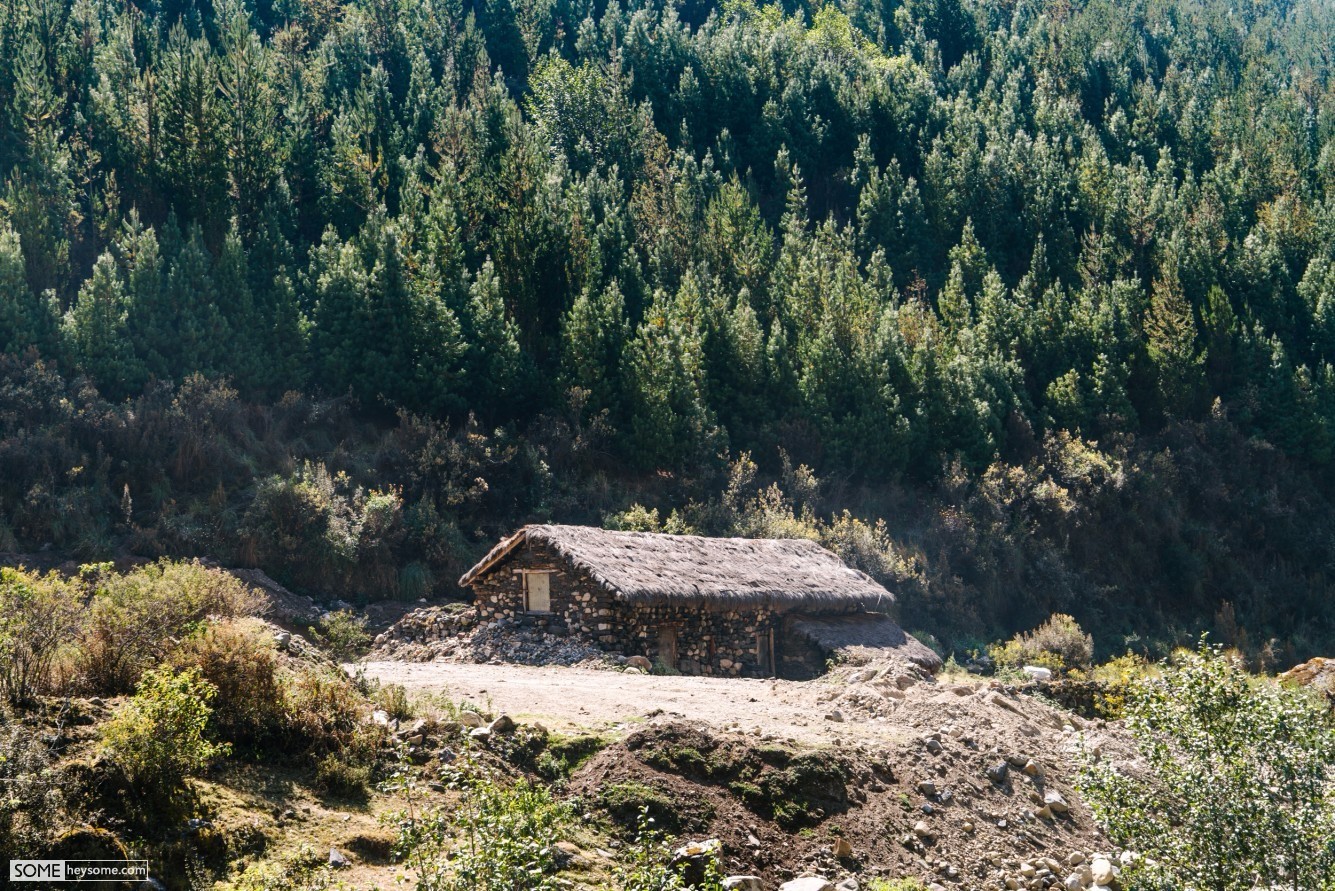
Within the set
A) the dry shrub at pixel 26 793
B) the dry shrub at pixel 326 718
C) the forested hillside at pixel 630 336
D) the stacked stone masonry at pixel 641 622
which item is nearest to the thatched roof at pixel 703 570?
the stacked stone masonry at pixel 641 622

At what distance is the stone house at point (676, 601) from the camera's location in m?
24.5

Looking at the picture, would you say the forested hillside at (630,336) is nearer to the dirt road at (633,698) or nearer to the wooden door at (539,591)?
the wooden door at (539,591)

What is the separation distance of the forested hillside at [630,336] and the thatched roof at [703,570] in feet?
22.6

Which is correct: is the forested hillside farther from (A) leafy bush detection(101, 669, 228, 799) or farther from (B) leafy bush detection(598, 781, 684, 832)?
(A) leafy bush detection(101, 669, 228, 799)

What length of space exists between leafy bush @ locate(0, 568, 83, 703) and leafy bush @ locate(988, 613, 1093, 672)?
2350 cm

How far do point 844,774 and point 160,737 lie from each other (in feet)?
24.9

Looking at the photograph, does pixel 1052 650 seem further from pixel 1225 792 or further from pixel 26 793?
pixel 26 793

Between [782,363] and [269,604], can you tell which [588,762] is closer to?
[269,604]

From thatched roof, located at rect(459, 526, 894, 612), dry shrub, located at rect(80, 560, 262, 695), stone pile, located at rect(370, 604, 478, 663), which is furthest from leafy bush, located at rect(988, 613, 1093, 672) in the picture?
dry shrub, located at rect(80, 560, 262, 695)

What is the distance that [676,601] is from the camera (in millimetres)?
24594

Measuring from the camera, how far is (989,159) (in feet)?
210

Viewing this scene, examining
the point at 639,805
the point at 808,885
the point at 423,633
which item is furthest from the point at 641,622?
the point at 808,885

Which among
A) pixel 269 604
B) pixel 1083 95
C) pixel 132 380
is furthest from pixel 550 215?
pixel 1083 95

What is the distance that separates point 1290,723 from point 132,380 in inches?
1279
